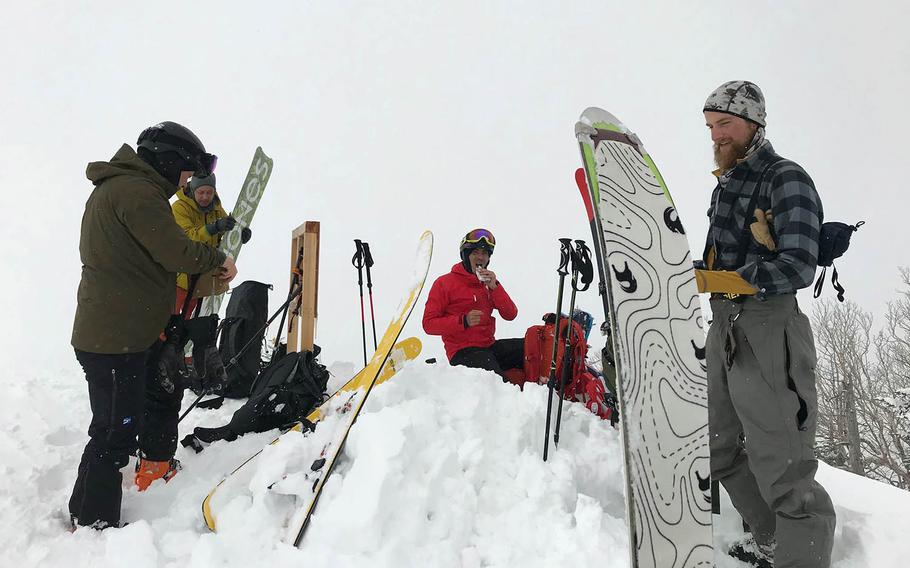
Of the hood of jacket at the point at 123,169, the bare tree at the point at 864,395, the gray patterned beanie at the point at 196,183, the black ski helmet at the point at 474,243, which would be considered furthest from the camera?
the bare tree at the point at 864,395

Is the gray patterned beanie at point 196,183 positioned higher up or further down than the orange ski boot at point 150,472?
higher up

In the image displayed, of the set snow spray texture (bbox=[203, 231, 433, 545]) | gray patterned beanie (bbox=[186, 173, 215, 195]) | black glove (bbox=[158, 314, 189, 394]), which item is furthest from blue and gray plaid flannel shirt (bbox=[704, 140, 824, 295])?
gray patterned beanie (bbox=[186, 173, 215, 195])

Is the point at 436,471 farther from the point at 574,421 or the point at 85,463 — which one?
the point at 85,463

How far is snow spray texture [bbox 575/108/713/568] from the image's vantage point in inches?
70.1

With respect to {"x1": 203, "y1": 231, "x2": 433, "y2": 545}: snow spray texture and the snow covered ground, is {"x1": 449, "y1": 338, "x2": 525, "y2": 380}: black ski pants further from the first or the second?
{"x1": 203, "y1": 231, "x2": 433, "y2": 545}: snow spray texture

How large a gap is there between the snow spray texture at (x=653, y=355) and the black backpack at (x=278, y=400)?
2213mm

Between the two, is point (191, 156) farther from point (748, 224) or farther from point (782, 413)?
point (782, 413)

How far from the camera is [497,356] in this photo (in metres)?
4.85

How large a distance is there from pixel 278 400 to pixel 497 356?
82.5 inches

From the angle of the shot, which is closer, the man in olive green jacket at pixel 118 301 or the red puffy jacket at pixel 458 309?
the man in olive green jacket at pixel 118 301

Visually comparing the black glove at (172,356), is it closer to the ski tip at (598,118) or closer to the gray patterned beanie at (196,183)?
the gray patterned beanie at (196,183)

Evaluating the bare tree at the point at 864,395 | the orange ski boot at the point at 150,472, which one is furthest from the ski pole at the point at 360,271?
the bare tree at the point at 864,395

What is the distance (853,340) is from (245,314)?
4283 centimetres

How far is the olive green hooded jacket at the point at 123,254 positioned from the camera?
2381 mm
